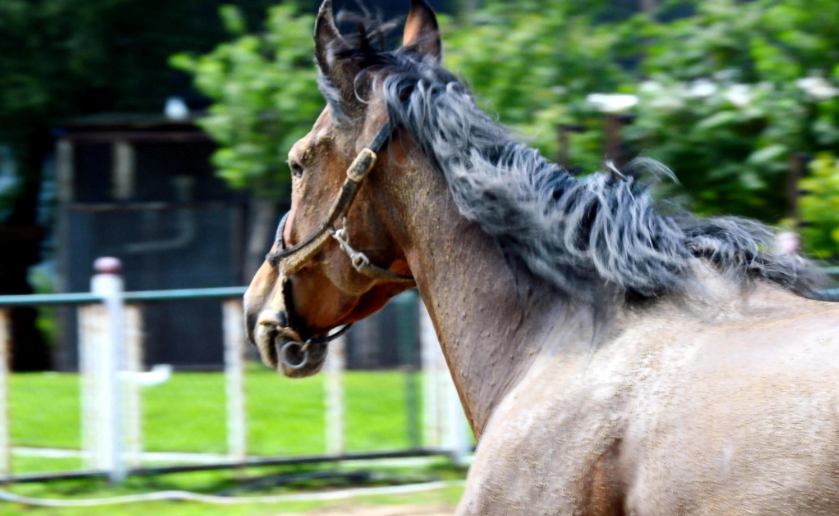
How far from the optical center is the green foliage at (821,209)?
5.98 meters

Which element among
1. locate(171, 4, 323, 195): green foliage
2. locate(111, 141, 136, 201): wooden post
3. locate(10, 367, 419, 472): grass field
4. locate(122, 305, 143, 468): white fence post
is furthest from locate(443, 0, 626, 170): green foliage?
locate(111, 141, 136, 201): wooden post

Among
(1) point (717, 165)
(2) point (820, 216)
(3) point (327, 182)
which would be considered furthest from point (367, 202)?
(1) point (717, 165)

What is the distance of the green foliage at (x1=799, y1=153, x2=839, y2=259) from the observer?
5.98 meters

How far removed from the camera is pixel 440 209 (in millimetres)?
2363

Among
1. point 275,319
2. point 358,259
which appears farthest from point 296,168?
point 275,319

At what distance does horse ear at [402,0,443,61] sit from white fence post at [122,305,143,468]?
357 centimetres

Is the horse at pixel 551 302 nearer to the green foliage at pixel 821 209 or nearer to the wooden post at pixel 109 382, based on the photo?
the wooden post at pixel 109 382

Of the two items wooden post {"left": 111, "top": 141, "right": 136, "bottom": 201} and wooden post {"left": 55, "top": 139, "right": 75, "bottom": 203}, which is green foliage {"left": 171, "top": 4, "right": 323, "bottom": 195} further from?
wooden post {"left": 55, "top": 139, "right": 75, "bottom": 203}

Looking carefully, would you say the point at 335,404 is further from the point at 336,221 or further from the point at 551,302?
the point at 551,302

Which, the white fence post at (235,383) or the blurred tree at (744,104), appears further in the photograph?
the blurred tree at (744,104)

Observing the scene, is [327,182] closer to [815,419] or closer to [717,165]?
[815,419]

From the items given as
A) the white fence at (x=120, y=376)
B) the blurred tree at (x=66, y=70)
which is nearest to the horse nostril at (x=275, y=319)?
the white fence at (x=120, y=376)

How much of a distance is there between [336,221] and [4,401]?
3836mm

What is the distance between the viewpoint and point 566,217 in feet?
7.06
